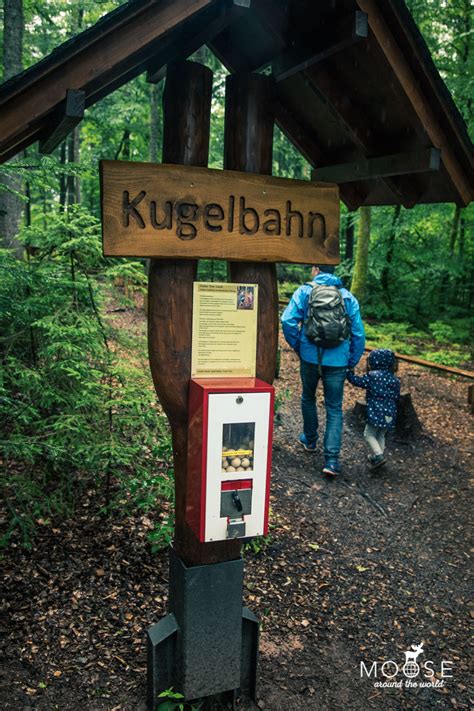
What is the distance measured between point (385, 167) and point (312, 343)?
2.94 meters

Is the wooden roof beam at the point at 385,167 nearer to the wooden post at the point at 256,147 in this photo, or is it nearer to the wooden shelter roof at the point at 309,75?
the wooden shelter roof at the point at 309,75

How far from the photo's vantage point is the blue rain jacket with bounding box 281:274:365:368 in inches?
231

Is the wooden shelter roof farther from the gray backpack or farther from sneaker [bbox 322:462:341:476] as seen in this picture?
sneaker [bbox 322:462:341:476]

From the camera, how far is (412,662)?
3.54m

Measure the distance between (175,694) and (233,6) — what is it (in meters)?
3.45

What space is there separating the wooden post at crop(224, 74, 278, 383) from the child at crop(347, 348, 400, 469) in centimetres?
337

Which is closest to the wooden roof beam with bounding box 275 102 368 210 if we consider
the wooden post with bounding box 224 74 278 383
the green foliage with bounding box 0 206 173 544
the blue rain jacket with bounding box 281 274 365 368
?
the wooden post with bounding box 224 74 278 383

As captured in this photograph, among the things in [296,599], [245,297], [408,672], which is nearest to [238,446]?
[245,297]

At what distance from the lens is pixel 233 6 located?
245 cm

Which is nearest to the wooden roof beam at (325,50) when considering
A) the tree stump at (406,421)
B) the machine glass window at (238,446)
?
the machine glass window at (238,446)

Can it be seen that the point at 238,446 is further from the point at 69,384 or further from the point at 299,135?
the point at 69,384

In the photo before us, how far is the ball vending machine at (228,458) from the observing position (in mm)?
2639

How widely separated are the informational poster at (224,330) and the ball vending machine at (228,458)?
104mm

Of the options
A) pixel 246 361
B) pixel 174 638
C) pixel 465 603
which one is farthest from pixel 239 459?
pixel 465 603
